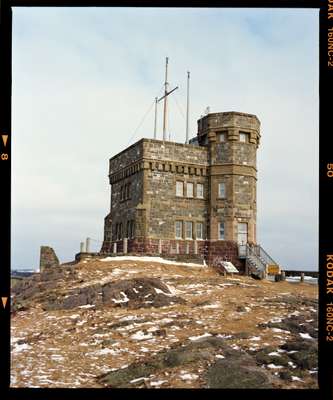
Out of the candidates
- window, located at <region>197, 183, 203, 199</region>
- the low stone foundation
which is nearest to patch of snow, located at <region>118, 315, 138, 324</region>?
the low stone foundation

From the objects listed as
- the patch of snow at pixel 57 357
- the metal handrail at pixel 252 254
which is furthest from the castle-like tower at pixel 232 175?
the patch of snow at pixel 57 357

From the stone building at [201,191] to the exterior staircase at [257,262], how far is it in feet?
1.51

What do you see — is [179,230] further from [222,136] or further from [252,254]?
[222,136]

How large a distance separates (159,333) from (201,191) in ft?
57.2

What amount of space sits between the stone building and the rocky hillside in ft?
22.1

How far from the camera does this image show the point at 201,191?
99.3 ft

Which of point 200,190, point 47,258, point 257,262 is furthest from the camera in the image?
point 200,190

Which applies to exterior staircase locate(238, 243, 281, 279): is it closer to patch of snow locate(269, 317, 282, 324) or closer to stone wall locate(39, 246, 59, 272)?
stone wall locate(39, 246, 59, 272)

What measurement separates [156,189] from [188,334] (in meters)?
16.4

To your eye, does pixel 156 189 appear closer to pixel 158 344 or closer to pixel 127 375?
pixel 158 344

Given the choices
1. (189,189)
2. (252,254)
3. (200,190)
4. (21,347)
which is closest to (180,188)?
(189,189)
